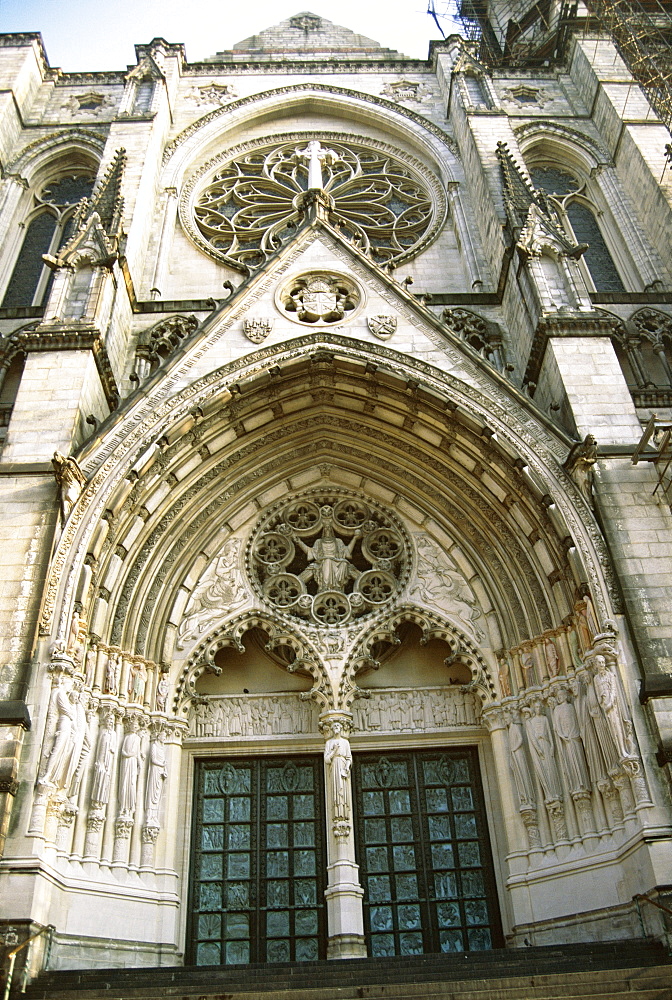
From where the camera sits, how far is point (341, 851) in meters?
9.32

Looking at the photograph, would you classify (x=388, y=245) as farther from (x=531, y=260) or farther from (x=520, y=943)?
(x=520, y=943)

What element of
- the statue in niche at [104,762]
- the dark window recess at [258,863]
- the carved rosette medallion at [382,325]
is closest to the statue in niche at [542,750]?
the dark window recess at [258,863]

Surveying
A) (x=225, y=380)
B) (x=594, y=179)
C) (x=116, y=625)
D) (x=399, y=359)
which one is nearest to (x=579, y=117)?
(x=594, y=179)

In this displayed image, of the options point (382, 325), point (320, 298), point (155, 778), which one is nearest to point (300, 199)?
point (320, 298)

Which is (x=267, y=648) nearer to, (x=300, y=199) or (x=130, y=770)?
(x=130, y=770)

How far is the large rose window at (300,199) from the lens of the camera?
15969 mm

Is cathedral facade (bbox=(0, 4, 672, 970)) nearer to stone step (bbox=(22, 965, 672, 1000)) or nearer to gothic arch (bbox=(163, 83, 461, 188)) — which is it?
stone step (bbox=(22, 965, 672, 1000))

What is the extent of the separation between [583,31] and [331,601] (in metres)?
15.7

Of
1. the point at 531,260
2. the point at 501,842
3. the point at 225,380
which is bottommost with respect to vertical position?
the point at 501,842

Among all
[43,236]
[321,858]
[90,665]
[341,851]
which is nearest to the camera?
[90,665]

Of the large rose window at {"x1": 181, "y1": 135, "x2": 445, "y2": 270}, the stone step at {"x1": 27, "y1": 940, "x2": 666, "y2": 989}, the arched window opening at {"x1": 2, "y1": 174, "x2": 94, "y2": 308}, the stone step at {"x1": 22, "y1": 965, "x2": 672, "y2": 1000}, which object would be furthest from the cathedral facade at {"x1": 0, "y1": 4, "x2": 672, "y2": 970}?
the large rose window at {"x1": 181, "y1": 135, "x2": 445, "y2": 270}

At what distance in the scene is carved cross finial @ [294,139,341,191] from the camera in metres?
15.8

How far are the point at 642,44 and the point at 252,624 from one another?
16.9 meters

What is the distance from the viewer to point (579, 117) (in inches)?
712
